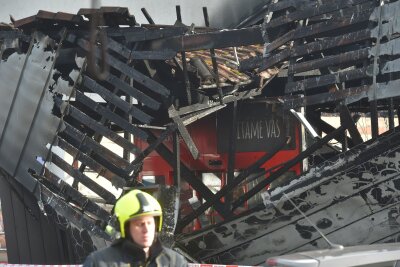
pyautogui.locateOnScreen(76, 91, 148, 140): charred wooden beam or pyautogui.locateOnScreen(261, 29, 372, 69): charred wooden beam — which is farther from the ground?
pyautogui.locateOnScreen(261, 29, 372, 69): charred wooden beam

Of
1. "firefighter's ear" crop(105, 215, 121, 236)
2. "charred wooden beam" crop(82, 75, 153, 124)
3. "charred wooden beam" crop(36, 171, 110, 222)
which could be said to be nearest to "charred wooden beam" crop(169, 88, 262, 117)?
"charred wooden beam" crop(82, 75, 153, 124)

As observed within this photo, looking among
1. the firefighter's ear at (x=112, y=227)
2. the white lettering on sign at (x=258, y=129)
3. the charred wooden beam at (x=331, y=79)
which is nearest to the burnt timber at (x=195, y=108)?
the charred wooden beam at (x=331, y=79)

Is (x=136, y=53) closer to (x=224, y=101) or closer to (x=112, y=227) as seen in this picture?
(x=224, y=101)

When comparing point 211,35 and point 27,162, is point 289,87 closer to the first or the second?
point 211,35

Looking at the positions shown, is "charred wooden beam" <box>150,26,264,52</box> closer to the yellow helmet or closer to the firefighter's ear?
the firefighter's ear

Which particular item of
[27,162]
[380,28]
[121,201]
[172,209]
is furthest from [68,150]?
[121,201]

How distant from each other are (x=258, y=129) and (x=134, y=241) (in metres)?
10.6

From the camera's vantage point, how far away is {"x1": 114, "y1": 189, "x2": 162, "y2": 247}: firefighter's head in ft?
14.0

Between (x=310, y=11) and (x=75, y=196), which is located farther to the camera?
(x=75, y=196)

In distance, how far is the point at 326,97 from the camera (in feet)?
31.2

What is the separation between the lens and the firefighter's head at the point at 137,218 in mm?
4281

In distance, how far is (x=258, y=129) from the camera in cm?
1477

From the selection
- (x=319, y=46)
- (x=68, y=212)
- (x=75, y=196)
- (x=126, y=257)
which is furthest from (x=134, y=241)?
(x=75, y=196)

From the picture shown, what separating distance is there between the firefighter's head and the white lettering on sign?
34.3ft
